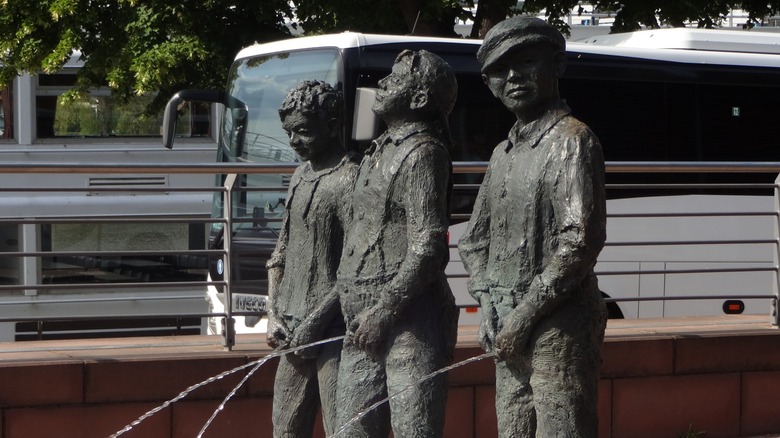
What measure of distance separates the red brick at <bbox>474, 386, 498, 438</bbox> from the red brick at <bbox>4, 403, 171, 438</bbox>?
1886mm

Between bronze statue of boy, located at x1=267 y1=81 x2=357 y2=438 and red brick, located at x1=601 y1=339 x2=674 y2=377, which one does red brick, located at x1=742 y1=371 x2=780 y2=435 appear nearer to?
red brick, located at x1=601 y1=339 x2=674 y2=377

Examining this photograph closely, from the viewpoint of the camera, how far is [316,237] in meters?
5.39

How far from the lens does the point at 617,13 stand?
15539 millimetres

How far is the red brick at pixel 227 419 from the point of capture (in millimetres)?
7184

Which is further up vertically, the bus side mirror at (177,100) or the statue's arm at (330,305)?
the bus side mirror at (177,100)

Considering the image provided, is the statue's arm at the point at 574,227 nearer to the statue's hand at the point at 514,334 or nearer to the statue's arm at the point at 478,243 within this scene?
the statue's hand at the point at 514,334

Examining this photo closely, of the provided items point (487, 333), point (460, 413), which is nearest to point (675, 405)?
point (460, 413)

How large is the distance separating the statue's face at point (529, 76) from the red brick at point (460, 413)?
3.38 meters

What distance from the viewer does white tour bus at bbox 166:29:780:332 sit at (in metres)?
11.0

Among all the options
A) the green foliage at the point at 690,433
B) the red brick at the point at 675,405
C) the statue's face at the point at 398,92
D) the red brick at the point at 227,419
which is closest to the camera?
the statue's face at the point at 398,92

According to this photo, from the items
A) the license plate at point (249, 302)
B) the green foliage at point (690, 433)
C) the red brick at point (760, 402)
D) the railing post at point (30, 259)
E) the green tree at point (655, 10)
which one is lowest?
the railing post at point (30, 259)

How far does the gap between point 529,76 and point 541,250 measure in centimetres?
60

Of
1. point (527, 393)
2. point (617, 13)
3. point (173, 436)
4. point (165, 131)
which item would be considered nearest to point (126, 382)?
point (173, 436)

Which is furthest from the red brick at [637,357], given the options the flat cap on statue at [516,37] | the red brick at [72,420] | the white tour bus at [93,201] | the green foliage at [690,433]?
the white tour bus at [93,201]
